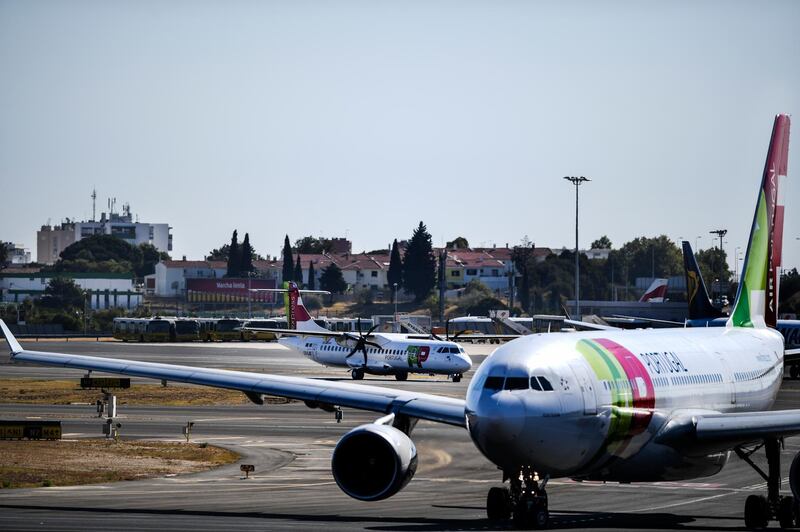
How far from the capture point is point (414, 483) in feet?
158

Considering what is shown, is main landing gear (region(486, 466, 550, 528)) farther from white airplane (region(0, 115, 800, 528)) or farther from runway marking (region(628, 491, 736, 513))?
runway marking (region(628, 491, 736, 513))

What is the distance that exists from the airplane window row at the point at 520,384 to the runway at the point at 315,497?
4146mm

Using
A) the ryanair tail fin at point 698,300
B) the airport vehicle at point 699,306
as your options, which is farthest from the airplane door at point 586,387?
the ryanair tail fin at point 698,300

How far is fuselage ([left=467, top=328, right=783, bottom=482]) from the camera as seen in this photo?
31.1m

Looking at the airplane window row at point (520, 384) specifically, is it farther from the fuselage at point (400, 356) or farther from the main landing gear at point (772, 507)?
the fuselage at point (400, 356)

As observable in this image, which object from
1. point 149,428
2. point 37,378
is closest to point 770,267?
point 149,428

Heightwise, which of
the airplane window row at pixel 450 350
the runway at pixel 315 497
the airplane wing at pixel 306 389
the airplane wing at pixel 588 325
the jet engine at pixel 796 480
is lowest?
the runway at pixel 315 497

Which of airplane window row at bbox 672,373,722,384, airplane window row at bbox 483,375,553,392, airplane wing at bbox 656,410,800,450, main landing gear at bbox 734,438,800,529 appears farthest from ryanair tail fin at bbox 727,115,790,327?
airplane window row at bbox 483,375,553,392

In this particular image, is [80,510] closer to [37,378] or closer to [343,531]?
[343,531]

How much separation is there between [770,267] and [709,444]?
1518 cm

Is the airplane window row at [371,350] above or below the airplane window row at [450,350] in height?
below

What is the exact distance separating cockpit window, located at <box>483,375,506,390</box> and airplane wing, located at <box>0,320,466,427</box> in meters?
3.39

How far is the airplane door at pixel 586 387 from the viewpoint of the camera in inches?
1273

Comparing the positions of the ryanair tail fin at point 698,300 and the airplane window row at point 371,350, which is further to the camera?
the ryanair tail fin at point 698,300
